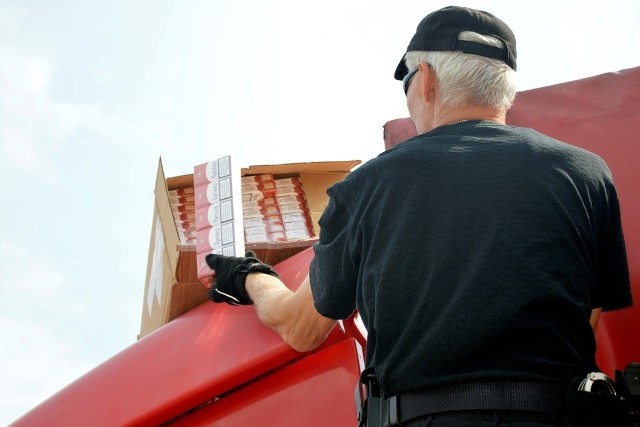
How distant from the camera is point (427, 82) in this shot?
5.74 ft

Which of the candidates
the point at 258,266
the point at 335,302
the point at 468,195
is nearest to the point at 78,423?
the point at 258,266

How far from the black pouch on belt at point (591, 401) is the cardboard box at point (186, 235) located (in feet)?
4.03

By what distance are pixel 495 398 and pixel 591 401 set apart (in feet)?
0.45

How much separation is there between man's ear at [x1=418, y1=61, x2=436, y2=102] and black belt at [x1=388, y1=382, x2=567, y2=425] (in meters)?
0.58

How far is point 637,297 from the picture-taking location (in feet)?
6.72

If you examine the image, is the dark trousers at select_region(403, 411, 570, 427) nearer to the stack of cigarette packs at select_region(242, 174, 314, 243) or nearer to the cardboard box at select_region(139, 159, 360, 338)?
the cardboard box at select_region(139, 159, 360, 338)

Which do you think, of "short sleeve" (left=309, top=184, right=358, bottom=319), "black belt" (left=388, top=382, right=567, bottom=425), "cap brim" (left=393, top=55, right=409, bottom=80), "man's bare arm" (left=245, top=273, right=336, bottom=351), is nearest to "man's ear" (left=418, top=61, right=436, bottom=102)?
"cap brim" (left=393, top=55, right=409, bottom=80)

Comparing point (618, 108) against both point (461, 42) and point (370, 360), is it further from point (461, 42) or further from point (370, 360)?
point (370, 360)

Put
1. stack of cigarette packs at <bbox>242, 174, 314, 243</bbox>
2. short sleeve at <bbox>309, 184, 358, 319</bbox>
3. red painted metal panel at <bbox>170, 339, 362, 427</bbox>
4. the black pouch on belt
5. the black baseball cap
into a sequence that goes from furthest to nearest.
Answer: stack of cigarette packs at <bbox>242, 174, 314, 243</bbox>, red painted metal panel at <bbox>170, 339, 362, 427</bbox>, the black baseball cap, short sleeve at <bbox>309, 184, 358, 319</bbox>, the black pouch on belt

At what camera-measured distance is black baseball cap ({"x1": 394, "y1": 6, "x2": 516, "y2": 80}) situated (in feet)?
5.66

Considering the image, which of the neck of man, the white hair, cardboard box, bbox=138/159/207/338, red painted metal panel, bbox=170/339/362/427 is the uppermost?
the white hair

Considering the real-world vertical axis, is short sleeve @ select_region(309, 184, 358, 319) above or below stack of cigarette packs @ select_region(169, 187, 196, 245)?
above

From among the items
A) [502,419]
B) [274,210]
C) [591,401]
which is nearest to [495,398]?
[502,419]

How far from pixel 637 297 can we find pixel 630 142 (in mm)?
395
